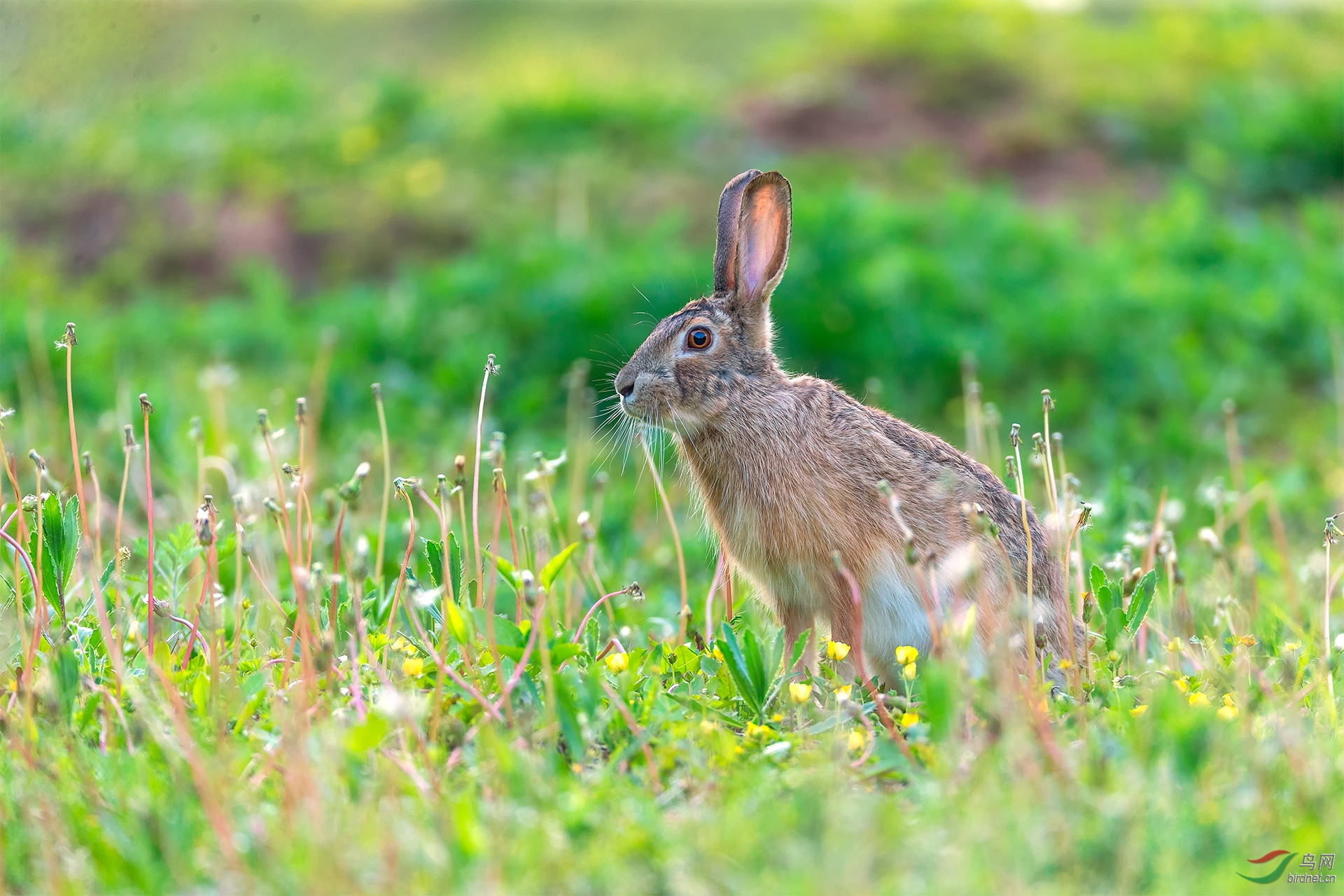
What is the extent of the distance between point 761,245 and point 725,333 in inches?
12.9

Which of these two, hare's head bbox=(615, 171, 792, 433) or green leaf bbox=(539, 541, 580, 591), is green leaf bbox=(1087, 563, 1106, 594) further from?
green leaf bbox=(539, 541, 580, 591)

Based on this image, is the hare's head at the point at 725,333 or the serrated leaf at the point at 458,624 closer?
the serrated leaf at the point at 458,624

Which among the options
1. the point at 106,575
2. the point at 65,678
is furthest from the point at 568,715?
the point at 106,575

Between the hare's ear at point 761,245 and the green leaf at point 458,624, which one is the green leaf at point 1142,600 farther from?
the green leaf at point 458,624

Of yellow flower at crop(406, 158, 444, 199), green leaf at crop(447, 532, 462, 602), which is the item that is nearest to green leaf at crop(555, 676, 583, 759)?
green leaf at crop(447, 532, 462, 602)

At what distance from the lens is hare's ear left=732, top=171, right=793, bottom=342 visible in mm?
4391

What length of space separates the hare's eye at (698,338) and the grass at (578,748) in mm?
903

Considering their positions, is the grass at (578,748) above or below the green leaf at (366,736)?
below

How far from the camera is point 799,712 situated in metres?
3.21

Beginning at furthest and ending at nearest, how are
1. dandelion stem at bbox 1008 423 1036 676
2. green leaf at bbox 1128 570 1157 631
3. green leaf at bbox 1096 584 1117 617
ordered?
green leaf at bbox 1096 584 1117 617 → green leaf at bbox 1128 570 1157 631 → dandelion stem at bbox 1008 423 1036 676

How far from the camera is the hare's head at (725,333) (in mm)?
4316


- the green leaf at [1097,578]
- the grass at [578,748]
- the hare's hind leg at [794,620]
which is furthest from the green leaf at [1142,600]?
the hare's hind leg at [794,620]

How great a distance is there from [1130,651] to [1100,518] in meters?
1.41

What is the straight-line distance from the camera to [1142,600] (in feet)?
12.4
